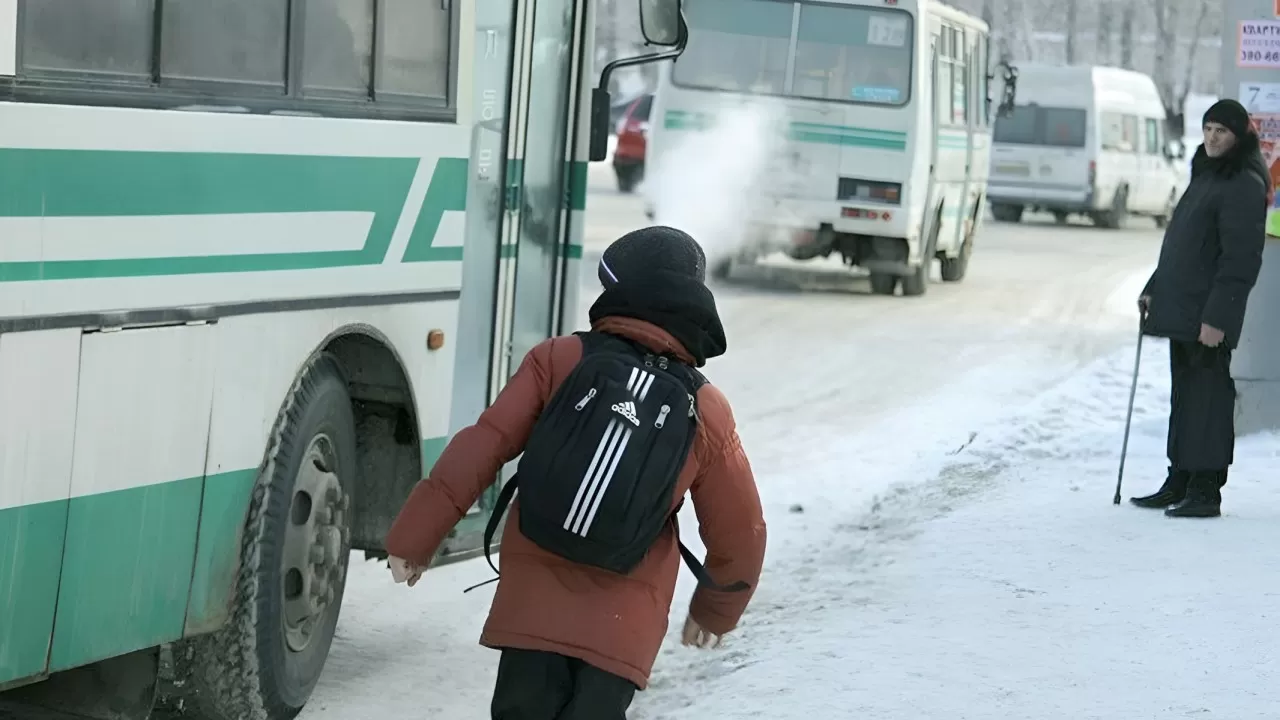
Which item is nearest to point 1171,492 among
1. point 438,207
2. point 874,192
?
point 438,207

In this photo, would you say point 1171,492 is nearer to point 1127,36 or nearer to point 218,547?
point 218,547

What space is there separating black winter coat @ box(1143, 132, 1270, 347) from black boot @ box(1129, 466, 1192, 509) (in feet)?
2.16

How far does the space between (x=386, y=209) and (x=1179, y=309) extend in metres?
4.12

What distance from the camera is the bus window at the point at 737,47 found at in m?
19.4

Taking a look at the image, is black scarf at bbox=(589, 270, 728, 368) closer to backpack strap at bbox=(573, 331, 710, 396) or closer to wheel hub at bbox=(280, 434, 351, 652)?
backpack strap at bbox=(573, 331, 710, 396)

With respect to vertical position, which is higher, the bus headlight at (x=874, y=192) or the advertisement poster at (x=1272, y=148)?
the advertisement poster at (x=1272, y=148)

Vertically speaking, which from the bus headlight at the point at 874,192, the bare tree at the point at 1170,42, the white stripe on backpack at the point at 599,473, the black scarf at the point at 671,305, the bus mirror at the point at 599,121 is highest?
the bare tree at the point at 1170,42

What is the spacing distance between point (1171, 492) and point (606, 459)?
18.9 ft

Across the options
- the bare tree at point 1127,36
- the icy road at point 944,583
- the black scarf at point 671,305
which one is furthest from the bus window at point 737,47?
the bare tree at point 1127,36

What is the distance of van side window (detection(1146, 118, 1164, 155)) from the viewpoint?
35.9 m

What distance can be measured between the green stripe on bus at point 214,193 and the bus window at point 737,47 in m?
13.6

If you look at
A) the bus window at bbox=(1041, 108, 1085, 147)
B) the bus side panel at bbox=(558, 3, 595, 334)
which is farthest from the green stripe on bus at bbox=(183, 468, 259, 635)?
the bus window at bbox=(1041, 108, 1085, 147)

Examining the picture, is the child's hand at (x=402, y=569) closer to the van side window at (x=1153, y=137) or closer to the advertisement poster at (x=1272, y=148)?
the advertisement poster at (x=1272, y=148)

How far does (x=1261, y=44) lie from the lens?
1062cm
